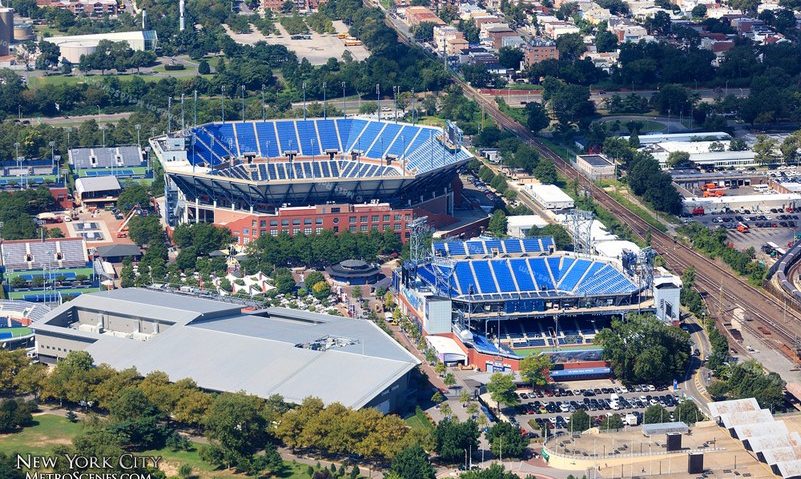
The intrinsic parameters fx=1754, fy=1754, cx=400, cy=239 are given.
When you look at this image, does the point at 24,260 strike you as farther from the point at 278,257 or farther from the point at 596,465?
the point at 596,465

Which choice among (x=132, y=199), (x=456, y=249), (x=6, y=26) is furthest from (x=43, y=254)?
(x=6, y=26)

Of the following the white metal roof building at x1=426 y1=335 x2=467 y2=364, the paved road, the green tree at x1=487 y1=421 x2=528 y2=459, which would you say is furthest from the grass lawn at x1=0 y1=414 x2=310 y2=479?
the paved road

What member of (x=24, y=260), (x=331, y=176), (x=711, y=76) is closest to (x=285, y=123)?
(x=331, y=176)

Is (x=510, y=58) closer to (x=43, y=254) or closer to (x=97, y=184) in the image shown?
(x=97, y=184)

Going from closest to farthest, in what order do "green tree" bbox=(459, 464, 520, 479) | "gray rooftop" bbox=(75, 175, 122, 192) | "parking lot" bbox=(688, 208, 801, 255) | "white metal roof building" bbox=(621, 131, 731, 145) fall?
"green tree" bbox=(459, 464, 520, 479) → "parking lot" bbox=(688, 208, 801, 255) → "gray rooftop" bbox=(75, 175, 122, 192) → "white metal roof building" bbox=(621, 131, 731, 145)

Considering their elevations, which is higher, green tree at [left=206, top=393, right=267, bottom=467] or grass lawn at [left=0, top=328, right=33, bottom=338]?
green tree at [left=206, top=393, right=267, bottom=467]

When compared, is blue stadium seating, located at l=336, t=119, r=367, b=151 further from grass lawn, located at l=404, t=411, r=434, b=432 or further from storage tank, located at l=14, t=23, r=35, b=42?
storage tank, located at l=14, t=23, r=35, b=42
